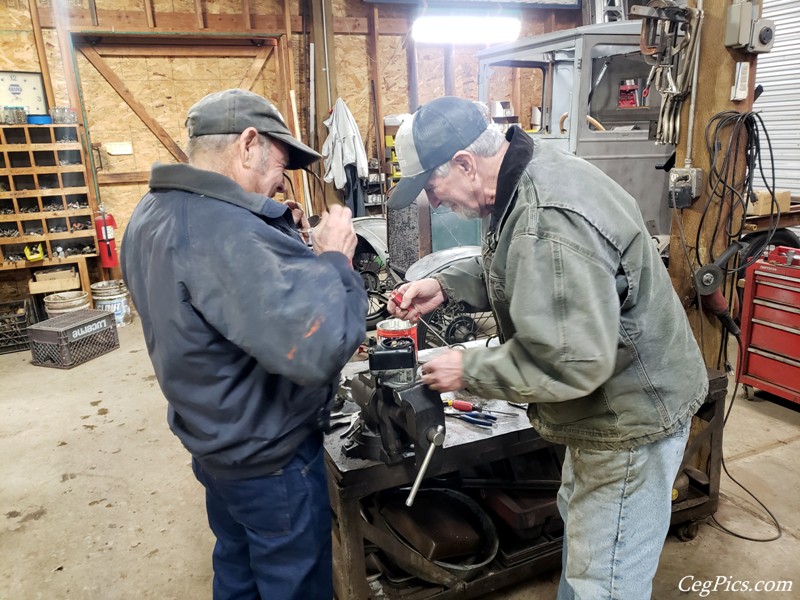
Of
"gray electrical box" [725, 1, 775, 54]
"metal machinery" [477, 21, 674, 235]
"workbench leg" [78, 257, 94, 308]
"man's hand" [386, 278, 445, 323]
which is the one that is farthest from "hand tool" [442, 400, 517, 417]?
"workbench leg" [78, 257, 94, 308]

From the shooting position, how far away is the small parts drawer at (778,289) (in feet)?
11.0

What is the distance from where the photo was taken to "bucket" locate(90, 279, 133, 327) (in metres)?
5.93

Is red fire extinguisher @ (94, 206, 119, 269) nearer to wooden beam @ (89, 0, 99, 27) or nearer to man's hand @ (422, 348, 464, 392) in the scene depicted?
wooden beam @ (89, 0, 99, 27)

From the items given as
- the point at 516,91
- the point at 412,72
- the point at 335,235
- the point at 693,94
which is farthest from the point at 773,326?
the point at 412,72

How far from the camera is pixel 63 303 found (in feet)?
17.8

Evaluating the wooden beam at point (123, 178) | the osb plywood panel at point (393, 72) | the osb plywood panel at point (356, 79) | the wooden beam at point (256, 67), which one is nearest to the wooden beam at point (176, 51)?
the wooden beam at point (256, 67)

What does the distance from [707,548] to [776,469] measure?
0.91m

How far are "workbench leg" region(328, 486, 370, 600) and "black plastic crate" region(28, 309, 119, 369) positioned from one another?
3902mm

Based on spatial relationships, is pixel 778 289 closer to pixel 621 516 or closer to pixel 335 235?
pixel 621 516

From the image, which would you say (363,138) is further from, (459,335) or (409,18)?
(459,335)

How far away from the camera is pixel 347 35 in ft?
24.0

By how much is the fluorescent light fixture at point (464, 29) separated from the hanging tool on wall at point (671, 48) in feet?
18.5

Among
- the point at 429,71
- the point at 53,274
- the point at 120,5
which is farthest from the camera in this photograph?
the point at 429,71

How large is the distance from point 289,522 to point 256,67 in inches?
260
